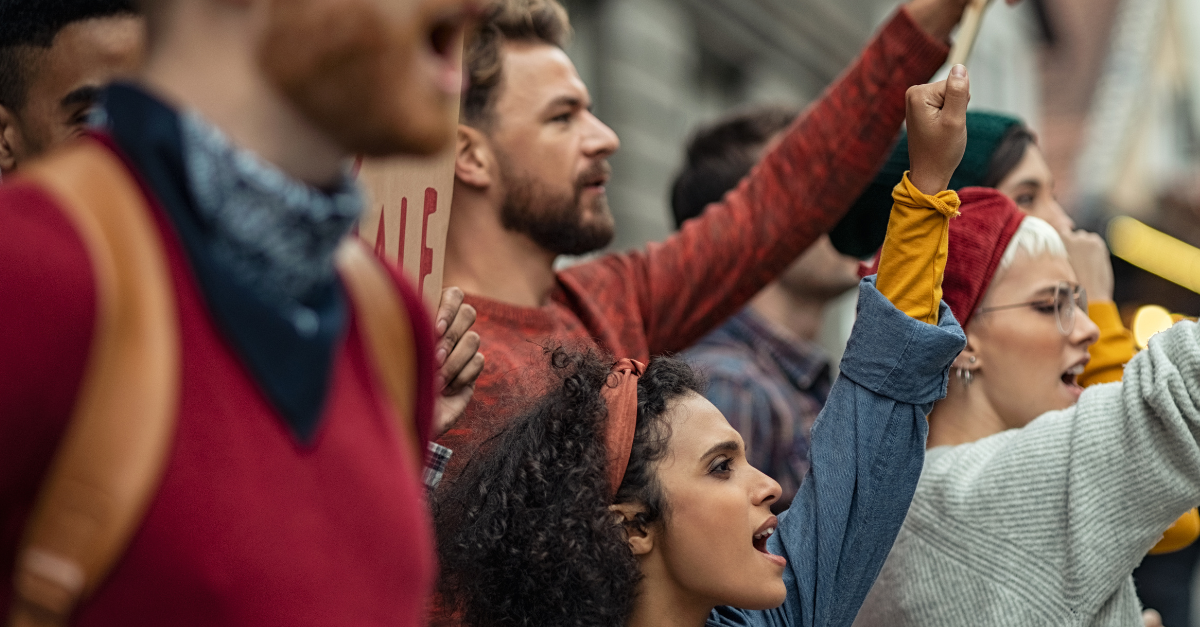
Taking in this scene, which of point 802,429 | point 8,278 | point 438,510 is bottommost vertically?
point 802,429

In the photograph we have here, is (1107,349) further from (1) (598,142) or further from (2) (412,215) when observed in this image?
(2) (412,215)

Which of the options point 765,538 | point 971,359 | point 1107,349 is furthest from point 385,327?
point 1107,349

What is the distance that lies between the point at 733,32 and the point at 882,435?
8841mm

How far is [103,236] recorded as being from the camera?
3.35ft

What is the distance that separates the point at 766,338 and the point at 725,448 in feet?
5.76

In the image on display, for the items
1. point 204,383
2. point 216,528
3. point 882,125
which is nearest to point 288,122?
point 204,383

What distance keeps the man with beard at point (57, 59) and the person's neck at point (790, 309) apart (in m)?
2.49

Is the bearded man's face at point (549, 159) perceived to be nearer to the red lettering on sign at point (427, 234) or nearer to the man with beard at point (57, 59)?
the red lettering on sign at point (427, 234)

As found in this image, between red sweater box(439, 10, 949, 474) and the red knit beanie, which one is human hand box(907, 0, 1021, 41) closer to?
red sweater box(439, 10, 949, 474)

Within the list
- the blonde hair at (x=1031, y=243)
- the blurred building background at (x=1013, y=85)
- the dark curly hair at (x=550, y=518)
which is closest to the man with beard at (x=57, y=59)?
the dark curly hair at (x=550, y=518)

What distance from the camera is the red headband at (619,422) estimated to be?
2.32 meters

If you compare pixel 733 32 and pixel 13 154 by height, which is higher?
pixel 13 154

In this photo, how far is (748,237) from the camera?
10.8 ft

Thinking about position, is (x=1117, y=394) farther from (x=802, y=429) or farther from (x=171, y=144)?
(x=171, y=144)
